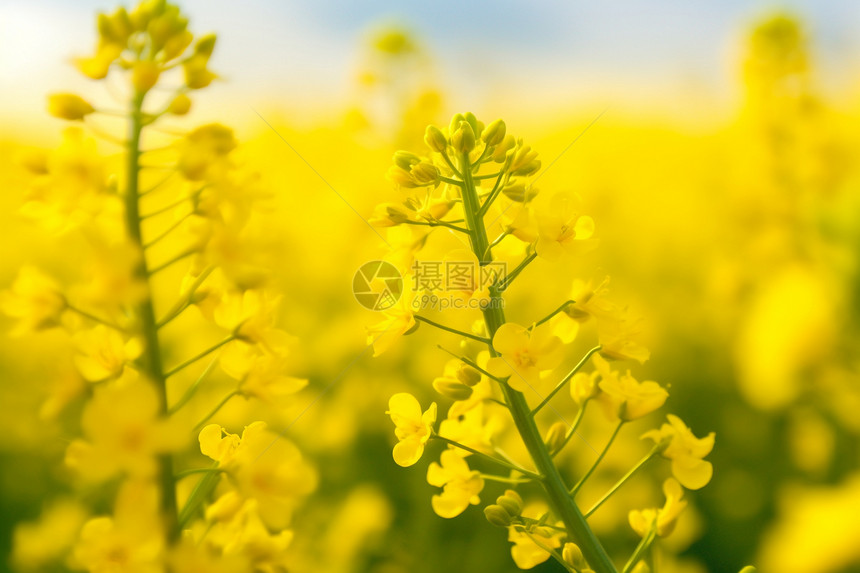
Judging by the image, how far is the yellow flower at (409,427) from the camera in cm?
137

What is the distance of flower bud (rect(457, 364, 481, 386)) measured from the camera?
1.35 meters

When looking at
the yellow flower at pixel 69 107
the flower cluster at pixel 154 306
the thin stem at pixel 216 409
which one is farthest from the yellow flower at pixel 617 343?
the yellow flower at pixel 69 107

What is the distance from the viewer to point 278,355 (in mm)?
1419

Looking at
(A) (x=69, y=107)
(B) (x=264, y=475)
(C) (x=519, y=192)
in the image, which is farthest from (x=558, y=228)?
(A) (x=69, y=107)

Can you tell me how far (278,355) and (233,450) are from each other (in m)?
0.18

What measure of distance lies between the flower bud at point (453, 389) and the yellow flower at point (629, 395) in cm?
23

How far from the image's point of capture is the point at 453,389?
137cm

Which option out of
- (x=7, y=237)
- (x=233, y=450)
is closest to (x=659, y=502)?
(x=233, y=450)

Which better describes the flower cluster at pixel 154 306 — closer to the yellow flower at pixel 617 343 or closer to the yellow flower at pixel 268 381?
the yellow flower at pixel 268 381

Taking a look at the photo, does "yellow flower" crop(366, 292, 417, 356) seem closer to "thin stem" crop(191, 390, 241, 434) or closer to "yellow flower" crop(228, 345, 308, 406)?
"yellow flower" crop(228, 345, 308, 406)

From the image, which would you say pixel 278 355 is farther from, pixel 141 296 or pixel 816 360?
pixel 816 360

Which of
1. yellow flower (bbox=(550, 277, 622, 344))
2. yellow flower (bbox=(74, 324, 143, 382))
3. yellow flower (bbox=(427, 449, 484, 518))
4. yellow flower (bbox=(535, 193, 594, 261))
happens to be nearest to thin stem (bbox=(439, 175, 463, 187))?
yellow flower (bbox=(535, 193, 594, 261))

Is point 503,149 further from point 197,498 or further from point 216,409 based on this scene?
point 197,498

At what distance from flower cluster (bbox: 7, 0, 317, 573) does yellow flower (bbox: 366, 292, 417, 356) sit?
16 centimetres
